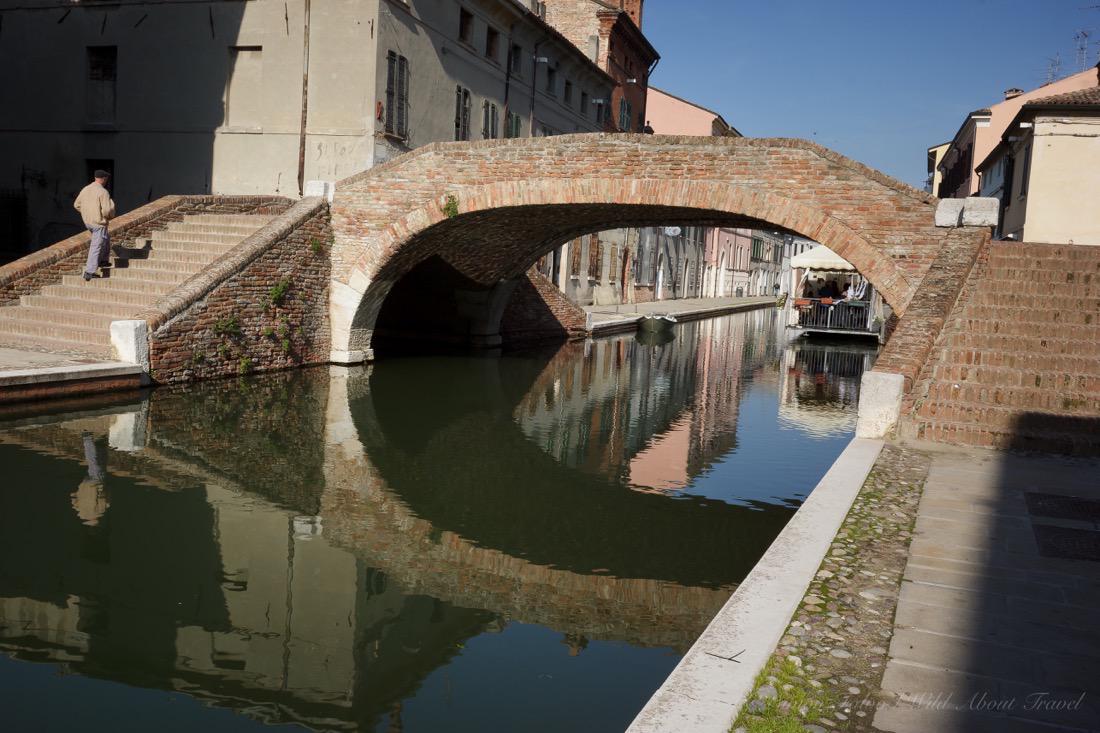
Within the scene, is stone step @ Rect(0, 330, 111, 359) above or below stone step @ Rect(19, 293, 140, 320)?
below

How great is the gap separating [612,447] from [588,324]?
13606 millimetres

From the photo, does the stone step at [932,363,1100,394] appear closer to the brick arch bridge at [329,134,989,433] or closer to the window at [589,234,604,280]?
the brick arch bridge at [329,134,989,433]

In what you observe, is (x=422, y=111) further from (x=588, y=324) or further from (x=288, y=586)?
(x=288, y=586)

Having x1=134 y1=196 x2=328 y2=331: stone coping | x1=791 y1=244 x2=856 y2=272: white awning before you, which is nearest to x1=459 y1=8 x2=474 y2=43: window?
x1=134 y1=196 x2=328 y2=331: stone coping

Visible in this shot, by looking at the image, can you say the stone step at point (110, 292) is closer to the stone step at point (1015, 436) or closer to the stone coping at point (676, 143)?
the stone coping at point (676, 143)

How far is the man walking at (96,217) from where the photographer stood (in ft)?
41.3

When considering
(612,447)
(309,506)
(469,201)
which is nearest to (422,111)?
(469,201)

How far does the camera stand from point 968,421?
7.65m

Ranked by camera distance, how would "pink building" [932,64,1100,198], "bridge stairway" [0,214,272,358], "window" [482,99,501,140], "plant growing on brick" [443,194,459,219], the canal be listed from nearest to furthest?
the canal < "bridge stairway" [0,214,272,358] < "plant growing on brick" [443,194,459,219] < "window" [482,99,501,140] < "pink building" [932,64,1100,198]

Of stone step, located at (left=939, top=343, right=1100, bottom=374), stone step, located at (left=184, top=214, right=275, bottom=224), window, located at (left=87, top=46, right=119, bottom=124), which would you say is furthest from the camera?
window, located at (left=87, top=46, right=119, bottom=124)

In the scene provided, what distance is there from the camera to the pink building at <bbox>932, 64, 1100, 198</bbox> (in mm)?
29984

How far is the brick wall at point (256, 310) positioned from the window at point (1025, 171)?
1736cm

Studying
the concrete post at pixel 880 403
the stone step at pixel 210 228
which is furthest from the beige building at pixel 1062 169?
the stone step at pixel 210 228

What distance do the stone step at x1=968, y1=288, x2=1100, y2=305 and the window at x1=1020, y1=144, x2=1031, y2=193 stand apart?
14471mm
